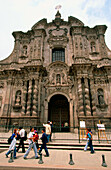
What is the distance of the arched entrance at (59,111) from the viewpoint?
50.8 feet

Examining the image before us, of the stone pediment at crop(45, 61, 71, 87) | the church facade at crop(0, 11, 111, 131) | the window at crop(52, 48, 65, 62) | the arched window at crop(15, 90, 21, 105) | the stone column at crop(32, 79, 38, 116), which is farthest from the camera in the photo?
the window at crop(52, 48, 65, 62)

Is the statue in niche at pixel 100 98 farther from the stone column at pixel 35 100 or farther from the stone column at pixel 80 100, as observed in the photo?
the stone column at pixel 35 100

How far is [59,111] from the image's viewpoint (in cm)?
1616

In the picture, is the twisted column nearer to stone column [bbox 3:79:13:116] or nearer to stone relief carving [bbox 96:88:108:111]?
stone relief carving [bbox 96:88:108:111]

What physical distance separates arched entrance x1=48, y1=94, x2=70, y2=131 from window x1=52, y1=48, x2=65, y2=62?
6.35 meters

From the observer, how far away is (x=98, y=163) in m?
4.89

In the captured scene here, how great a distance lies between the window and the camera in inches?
734

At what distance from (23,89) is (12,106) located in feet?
8.99

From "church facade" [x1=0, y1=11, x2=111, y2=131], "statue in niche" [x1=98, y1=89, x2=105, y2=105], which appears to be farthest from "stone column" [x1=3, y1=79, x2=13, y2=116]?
"statue in niche" [x1=98, y1=89, x2=105, y2=105]

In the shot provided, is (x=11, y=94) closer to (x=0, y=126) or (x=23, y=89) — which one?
(x=23, y=89)

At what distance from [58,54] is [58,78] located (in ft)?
16.6

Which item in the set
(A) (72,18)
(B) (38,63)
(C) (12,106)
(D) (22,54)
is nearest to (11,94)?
(C) (12,106)

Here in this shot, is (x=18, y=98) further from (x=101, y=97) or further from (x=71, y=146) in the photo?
(x=101, y=97)

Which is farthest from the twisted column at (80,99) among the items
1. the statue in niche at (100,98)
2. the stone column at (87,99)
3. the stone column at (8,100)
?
the stone column at (8,100)
